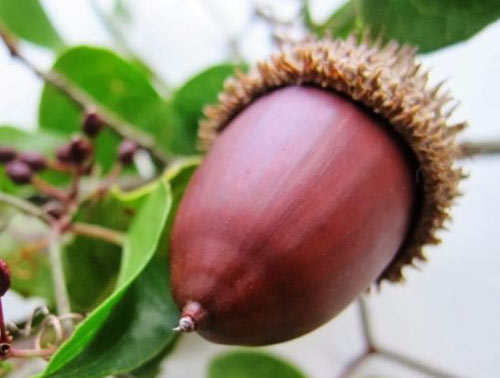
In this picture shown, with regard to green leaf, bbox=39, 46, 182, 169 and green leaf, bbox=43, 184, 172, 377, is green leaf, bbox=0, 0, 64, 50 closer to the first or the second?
green leaf, bbox=39, 46, 182, 169

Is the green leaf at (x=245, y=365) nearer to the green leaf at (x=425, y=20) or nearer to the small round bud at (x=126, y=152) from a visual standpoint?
the small round bud at (x=126, y=152)

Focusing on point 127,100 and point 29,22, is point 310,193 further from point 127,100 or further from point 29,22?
point 29,22

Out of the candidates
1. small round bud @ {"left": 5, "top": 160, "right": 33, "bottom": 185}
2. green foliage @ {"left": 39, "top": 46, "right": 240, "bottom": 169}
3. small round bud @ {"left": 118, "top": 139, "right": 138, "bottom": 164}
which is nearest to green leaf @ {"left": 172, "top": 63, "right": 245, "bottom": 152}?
green foliage @ {"left": 39, "top": 46, "right": 240, "bottom": 169}

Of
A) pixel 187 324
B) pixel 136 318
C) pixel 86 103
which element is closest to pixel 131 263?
pixel 136 318

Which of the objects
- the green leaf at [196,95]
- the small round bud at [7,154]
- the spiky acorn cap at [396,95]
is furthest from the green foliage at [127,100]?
the spiky acorn cap at [396,95]

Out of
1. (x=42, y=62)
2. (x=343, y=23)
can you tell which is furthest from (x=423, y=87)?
(x=42, y=62)

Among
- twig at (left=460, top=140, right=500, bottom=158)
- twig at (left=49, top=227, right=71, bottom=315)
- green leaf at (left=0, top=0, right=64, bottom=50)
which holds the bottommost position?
twig at (left=49, top=227, right=71, bottom=315)

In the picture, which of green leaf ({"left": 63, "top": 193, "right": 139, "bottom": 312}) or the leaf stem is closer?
the leaf stem

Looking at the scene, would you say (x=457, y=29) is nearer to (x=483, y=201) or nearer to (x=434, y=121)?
(x=434, y=121)
